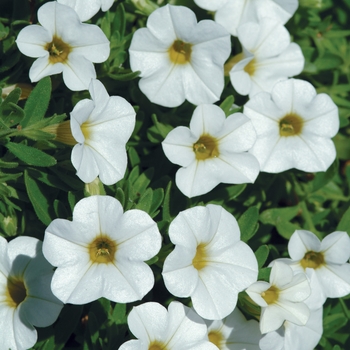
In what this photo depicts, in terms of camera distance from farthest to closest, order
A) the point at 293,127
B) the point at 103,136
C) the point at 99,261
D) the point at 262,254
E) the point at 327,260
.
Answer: the point at 293,127
the point at 327,260
the point at 262,254
the point at 103,136
the point at 99,261

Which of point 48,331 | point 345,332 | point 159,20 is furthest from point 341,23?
point 48,331

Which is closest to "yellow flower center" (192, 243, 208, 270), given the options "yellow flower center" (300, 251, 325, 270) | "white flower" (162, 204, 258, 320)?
"white flower" (162, 204, 258, 320)

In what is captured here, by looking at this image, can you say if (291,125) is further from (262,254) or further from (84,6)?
(84,6)

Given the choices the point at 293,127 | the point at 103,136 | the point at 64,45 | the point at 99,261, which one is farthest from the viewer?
the point at 293,127

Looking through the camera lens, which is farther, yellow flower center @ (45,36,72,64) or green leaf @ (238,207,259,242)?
green leaf @ (238,207,259,242)

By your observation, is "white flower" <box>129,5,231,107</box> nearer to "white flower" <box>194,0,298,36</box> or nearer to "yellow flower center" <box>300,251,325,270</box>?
"white flower" <box>194,0,298,36</box>

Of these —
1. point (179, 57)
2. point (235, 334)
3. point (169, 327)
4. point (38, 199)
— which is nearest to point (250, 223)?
point (235, 334)

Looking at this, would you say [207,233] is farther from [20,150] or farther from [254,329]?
[20,150]
